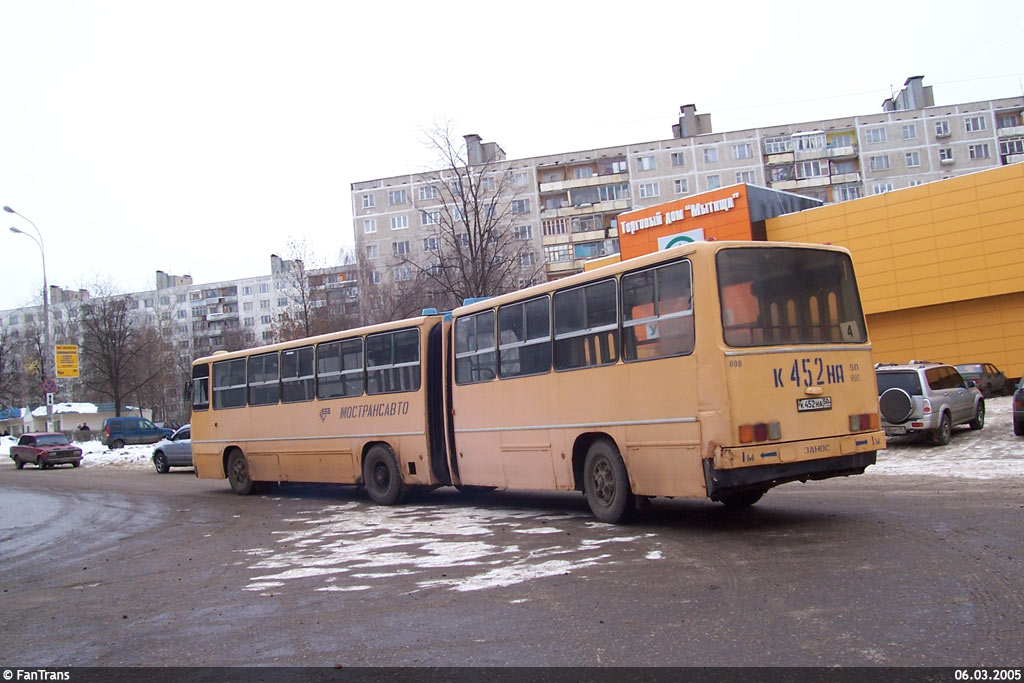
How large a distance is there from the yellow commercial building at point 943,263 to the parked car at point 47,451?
33.5 m

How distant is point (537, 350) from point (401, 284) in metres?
47.0

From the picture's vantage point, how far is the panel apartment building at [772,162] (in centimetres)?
7344

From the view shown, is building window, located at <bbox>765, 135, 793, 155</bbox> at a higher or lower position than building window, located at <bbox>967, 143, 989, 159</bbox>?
higher

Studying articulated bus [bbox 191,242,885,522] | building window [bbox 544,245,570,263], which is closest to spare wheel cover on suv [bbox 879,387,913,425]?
articulated bus [bbox 191,242,885,522]

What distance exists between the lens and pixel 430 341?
1329 cm

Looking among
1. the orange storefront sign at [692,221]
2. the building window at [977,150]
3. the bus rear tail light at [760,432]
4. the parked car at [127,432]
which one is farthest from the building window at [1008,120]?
the bus rear tail light at [760,432]

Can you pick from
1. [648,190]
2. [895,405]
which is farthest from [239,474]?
[648,190]

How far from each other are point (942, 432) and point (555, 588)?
1365 cm

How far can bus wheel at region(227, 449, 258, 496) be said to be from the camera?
695 inches

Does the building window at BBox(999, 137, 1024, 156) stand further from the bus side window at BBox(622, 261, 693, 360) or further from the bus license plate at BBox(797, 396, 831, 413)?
the bus side window at BBox(622, 261, 693, 360)

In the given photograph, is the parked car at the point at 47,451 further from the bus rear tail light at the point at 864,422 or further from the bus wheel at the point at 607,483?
the bus rear tail light at the point at 864,422

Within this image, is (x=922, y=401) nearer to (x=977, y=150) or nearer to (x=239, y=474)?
(x=239, y=474)

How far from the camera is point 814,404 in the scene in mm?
8734
